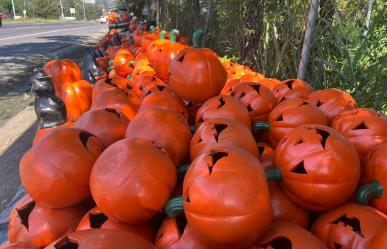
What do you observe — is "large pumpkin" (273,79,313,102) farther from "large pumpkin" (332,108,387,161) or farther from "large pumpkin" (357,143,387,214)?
"large pumpkin" (357,143,387,214)

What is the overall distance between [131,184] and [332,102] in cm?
126

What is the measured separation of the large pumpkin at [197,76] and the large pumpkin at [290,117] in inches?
18.1

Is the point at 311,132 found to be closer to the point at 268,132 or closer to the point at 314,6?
the point at 268,132

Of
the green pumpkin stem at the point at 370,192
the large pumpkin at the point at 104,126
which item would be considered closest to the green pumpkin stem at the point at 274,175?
the green pumpkin stem at the point at 370,192

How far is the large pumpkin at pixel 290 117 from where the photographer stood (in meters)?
1.72

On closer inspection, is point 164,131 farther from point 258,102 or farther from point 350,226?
point 350,226

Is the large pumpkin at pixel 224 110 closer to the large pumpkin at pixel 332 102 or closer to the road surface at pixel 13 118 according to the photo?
the large pumpkin at pixel 332 102

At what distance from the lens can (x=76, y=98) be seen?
3238mm

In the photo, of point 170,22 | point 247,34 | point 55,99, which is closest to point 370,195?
point 55,99

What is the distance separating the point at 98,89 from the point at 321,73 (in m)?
2.15

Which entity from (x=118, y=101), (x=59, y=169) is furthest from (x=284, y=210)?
(x=118, y=101)

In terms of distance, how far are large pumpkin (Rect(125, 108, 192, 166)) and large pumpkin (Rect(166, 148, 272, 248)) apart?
47cm

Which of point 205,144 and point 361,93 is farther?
point 361,93

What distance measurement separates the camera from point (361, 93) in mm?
3252
